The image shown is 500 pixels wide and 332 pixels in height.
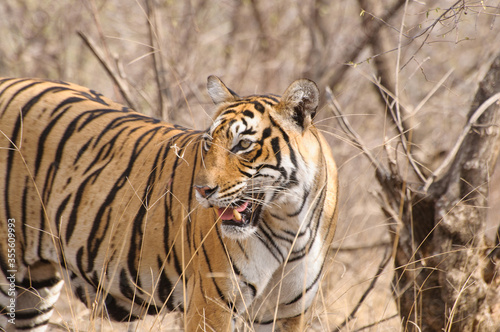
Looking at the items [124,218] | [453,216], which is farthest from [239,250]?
[453,216]

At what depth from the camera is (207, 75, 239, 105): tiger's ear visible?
2.88 meters

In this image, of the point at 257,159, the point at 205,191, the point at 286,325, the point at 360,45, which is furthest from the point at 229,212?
the point at 360,45

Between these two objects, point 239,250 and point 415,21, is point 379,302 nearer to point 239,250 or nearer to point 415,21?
point 239,250

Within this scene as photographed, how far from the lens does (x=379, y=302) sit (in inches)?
205

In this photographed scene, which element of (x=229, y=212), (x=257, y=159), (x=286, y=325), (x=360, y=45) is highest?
(x=360, y=45)

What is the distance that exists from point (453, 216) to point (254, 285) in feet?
4.24

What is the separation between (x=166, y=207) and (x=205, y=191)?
26.5 inches

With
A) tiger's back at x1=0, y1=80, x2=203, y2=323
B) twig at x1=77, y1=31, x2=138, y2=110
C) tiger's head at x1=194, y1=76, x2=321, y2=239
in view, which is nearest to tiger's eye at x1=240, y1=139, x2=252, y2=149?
tiger's head at x1=194, y1=76, x2=321, y2=239

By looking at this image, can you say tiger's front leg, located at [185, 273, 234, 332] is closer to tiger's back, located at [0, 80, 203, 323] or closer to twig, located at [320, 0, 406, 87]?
tiger's back, located at [0, 80, 203, 323]

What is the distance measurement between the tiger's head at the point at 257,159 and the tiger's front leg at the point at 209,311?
34 cm

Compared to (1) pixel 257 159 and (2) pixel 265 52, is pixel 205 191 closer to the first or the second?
(1) pixel 257 159

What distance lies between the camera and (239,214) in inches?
102

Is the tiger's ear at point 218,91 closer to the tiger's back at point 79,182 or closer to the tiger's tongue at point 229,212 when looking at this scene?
the tiger's back at point 79,182

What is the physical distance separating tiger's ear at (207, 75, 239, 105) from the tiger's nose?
0.58m
